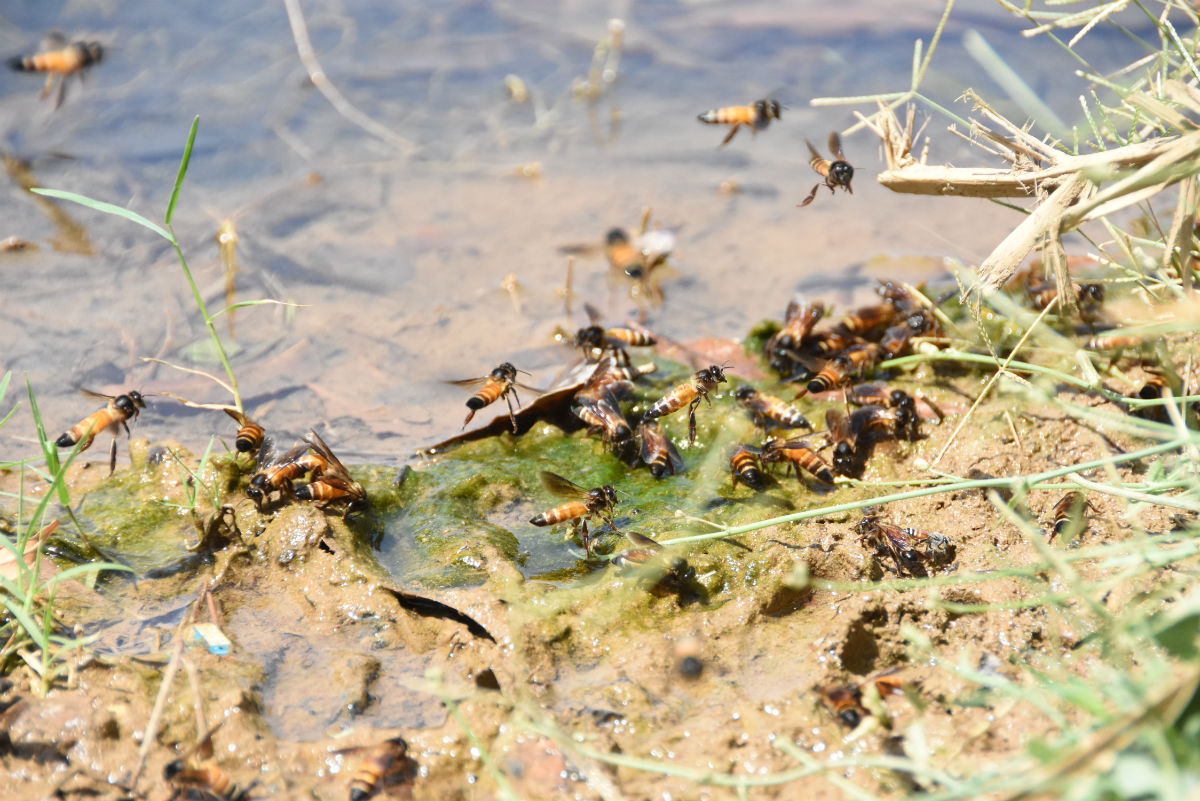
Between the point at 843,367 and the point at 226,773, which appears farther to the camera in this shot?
the point at 843,367

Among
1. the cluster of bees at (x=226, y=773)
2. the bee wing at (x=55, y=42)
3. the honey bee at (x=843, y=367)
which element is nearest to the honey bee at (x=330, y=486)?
the cluster of bees at (x=226, y=773)

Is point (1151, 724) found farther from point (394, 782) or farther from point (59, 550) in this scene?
point (59, 550)

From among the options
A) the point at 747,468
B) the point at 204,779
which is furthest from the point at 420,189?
the point at 204,779

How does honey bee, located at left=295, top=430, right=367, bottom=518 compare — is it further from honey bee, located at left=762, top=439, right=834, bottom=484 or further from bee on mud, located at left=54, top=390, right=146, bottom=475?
honey bee, located at left=762, top=439, right=834, bottom=484

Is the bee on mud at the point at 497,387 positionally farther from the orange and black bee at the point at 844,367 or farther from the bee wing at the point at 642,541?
the orange and black bee at the point at 844,367

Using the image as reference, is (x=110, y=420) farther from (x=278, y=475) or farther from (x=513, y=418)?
(x=513, y=418)

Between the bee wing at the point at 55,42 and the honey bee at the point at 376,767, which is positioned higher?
the bee wing at the point at 55,42

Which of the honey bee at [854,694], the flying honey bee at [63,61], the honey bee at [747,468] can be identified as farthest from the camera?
the flying honey bee at [63,61]
